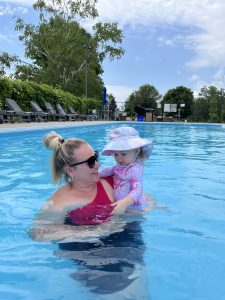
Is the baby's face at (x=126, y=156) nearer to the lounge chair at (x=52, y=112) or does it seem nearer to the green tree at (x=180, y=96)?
the lounge chair at (x=52, y=112)

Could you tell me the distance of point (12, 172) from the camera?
19.1 ft

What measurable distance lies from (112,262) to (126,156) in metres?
0.59

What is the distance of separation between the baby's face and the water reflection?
360 mm

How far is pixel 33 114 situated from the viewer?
57.1 ft

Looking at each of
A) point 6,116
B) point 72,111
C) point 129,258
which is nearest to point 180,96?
point 72,111

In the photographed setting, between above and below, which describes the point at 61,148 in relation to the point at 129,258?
above

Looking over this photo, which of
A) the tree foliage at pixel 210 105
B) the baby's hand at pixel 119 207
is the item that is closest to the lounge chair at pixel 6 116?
the baby's hand at pixel 119 207

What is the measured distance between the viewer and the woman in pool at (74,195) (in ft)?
7.47

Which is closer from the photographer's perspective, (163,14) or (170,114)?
(163,14)

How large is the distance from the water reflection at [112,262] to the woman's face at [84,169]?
34cm

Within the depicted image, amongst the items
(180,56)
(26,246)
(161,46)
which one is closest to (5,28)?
(161,46)

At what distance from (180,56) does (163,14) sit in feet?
32.8

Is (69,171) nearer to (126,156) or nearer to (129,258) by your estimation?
(126,156)

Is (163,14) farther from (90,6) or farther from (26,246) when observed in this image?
(26,246)
